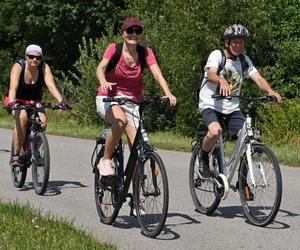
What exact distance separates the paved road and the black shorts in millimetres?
891

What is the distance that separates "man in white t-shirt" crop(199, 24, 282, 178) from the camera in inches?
284

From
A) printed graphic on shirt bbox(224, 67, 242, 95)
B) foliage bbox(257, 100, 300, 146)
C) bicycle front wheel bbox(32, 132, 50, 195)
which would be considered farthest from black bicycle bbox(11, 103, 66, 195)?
foliage bbox(257, 100, 300, 146)

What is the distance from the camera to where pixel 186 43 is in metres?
20.6

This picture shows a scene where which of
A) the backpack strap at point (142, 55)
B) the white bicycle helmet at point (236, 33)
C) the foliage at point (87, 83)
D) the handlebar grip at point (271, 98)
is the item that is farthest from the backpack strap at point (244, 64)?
the foliage at point (87, 83)

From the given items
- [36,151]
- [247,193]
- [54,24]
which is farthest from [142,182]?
[54,24]

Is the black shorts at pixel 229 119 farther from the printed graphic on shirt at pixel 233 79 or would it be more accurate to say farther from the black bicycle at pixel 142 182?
the black bicycle at pixel 142 182

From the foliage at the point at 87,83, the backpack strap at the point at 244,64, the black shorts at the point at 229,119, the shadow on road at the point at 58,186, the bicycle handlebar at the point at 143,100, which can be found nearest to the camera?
the bicycle handlebar at the point at 143,100

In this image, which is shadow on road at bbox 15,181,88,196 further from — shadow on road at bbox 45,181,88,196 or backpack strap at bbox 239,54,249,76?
backpack strap at bbox 239,54,249,76

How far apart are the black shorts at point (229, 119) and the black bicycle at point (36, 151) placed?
2.20m

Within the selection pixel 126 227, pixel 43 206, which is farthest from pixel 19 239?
pixel 43 206

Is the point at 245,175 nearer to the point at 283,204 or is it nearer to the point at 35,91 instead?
the point at 283,204

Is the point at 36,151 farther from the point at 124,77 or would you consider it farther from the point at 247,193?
the point at 247,193

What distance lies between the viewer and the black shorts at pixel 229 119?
7.30 metres

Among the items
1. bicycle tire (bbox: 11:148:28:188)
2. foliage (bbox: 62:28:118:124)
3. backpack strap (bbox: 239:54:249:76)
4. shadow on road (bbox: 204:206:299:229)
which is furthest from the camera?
foliage (bbox: 62:28:118:124)
